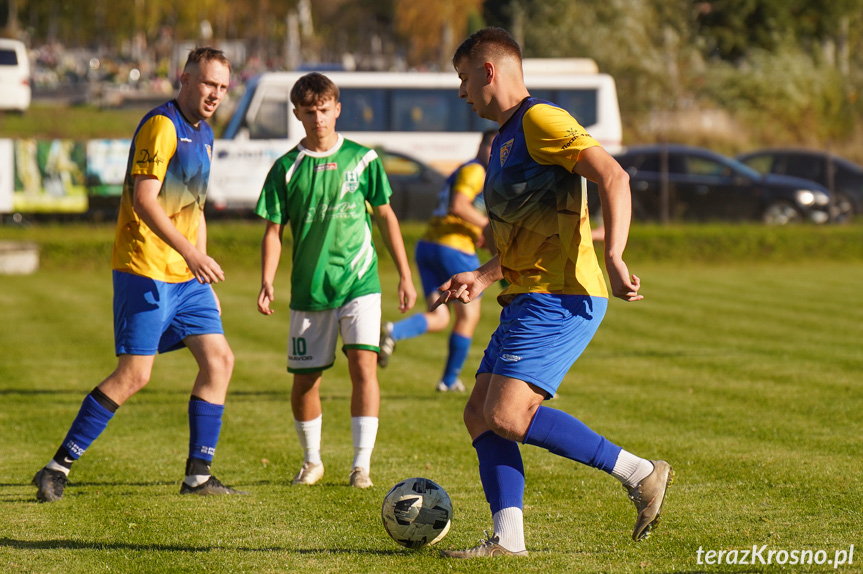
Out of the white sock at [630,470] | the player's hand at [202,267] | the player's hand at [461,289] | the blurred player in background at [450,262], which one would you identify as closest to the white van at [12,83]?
the blurred player in background at [450,262]

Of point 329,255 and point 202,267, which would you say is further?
point 329,255

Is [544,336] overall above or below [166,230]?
below

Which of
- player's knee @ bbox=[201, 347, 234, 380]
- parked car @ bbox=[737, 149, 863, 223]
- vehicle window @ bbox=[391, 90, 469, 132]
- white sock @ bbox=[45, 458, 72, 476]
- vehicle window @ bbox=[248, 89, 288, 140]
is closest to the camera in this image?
white sock @ bbox=[45, 458, 72, 476]

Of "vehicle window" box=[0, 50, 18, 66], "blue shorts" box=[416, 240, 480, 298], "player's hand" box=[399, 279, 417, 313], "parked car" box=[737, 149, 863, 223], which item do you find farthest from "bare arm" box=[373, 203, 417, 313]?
"vehicle window" box=[0, 50, 18, 66]

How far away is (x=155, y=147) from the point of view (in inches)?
226

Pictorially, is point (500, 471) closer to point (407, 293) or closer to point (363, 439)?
point (363, 439)

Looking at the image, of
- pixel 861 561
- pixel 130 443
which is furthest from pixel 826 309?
pixel 861 561

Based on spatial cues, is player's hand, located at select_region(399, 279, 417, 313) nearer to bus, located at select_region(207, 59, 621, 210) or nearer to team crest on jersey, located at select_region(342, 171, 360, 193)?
team crest on jersey, located at select_region(342, 171, 360, 193)

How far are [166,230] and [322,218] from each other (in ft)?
3.29

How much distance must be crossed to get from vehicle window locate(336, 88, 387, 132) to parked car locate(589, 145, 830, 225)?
20.0ft

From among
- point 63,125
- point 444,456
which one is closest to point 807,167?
point 63,125

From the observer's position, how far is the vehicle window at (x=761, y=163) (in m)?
26.3

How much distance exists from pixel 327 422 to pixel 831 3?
47.9m

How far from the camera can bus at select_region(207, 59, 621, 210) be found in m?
25.7
